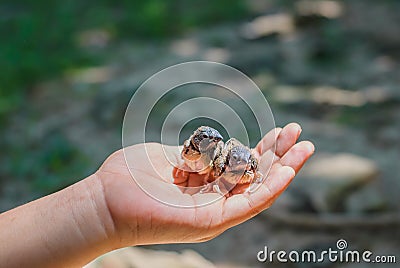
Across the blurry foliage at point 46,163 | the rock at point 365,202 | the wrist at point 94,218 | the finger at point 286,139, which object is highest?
the blurry foliage at point 46,163

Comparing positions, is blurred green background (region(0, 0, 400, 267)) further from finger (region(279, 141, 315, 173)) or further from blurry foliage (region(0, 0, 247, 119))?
finger (region(279, 141, 315, 173))

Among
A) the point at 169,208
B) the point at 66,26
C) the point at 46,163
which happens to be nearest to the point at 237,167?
the point at 169,208

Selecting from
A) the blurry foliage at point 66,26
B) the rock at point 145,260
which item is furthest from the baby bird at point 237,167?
the blurry foliage at point 66,26

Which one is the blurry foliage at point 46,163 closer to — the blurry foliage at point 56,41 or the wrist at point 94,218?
the blurry foliage at point 56,41

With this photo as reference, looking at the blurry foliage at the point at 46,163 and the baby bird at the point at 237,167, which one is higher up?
the blurry foliage at the point at 46,163

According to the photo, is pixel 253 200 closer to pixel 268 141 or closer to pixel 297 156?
pixel 297 156

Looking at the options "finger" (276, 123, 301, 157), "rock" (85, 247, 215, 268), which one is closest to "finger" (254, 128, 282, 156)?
"finger" (276, 123, 301, 157)
